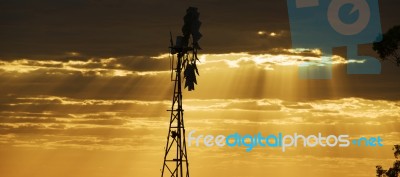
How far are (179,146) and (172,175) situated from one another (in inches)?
106

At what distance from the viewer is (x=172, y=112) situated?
16962cm

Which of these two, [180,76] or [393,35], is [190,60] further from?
[393,35]

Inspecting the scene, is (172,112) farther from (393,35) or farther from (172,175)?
(393,35)

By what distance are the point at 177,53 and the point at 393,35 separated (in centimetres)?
1860

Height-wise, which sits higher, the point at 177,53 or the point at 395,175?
the point at 177,53

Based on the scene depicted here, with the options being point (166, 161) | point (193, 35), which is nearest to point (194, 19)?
point (193, 35)

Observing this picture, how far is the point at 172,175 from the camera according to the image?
170000mm

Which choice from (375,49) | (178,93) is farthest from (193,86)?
(375,49)

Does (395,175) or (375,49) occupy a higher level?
(375,49)

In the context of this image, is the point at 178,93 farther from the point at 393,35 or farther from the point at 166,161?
the point at 393,35

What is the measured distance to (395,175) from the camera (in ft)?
562

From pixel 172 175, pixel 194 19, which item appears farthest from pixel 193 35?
pixel 172 175

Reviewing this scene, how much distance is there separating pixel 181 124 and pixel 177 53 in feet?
19.5

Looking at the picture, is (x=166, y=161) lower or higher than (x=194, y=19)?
lower
